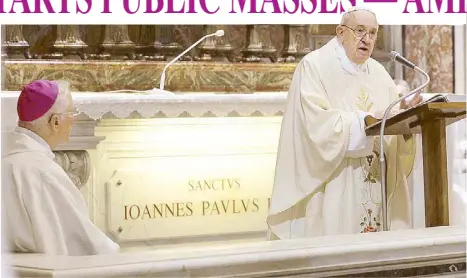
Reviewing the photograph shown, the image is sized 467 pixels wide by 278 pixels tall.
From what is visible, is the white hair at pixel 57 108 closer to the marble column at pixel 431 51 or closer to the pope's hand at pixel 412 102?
the pope's hand at pixel 412 102

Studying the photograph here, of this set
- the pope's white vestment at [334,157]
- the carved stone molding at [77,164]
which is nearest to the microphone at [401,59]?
the pope's white vestment at [334,157]

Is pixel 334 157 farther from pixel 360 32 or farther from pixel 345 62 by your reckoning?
pixel 360 32

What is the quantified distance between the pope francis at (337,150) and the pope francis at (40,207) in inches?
59.2

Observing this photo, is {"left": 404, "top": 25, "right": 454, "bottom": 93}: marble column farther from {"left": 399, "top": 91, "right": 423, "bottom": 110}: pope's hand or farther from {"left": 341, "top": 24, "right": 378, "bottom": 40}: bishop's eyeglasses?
{"left": 341, "top": 24, "right": 378, "bottom": 40}: bishop's eyeglasses

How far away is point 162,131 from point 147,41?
0.95m

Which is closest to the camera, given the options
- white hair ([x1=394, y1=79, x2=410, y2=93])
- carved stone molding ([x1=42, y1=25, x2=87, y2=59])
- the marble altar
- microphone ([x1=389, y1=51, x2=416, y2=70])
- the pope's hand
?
microphone ([x1=389, y1=51, x2=416, y2=70])

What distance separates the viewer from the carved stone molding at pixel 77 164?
6156mm

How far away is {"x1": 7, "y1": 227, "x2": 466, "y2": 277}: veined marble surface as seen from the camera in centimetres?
364

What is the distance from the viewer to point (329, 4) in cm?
654

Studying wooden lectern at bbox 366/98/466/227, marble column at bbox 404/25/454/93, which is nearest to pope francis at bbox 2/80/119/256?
wooden lectern at bbox 366/98/466/227

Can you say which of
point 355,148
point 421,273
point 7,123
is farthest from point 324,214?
point 7,123

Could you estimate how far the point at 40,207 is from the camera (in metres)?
4.05

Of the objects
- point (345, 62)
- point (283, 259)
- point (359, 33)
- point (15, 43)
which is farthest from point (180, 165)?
point (283, 259)

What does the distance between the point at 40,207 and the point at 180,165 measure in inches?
102
